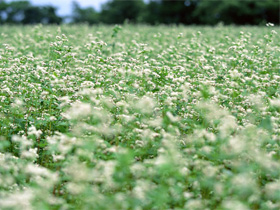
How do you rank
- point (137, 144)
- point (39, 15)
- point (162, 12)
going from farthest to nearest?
point (39, 15) < point (162, 12) < point (137, 144)

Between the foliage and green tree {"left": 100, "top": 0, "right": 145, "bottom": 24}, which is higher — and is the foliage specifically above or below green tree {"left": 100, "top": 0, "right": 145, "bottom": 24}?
above

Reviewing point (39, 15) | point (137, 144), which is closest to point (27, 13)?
point (39, 15)

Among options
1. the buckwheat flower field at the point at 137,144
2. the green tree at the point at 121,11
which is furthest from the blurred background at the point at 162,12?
the buckwheat flower field at the point at 137,144

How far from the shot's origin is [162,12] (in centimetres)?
6444

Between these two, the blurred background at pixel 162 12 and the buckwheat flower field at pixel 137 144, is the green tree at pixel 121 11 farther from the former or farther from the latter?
the buckwheat flower field at pixel 137 144

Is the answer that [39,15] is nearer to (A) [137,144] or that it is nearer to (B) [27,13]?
(B) [27,13]

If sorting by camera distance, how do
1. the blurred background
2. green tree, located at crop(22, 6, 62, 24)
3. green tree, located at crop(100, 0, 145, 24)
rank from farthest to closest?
green tree, located at crop(22, 6, 62, 24) → green tree, located at crop(100, 0, 145, 24) → the blurred background

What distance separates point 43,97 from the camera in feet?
22.8

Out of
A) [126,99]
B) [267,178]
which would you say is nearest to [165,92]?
[126,99]

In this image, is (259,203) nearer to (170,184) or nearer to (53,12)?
(170,184)

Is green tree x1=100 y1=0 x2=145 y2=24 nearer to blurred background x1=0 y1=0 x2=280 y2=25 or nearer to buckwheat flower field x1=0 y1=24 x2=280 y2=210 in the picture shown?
blurred background x1=0 y1=0 x2=280 y2=25

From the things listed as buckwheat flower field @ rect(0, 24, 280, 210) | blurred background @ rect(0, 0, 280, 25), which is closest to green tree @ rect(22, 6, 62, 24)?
blurred background @ rect(0, 0, 280, 25)

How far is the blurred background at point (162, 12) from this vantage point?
50.6m

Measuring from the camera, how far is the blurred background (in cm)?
5056
